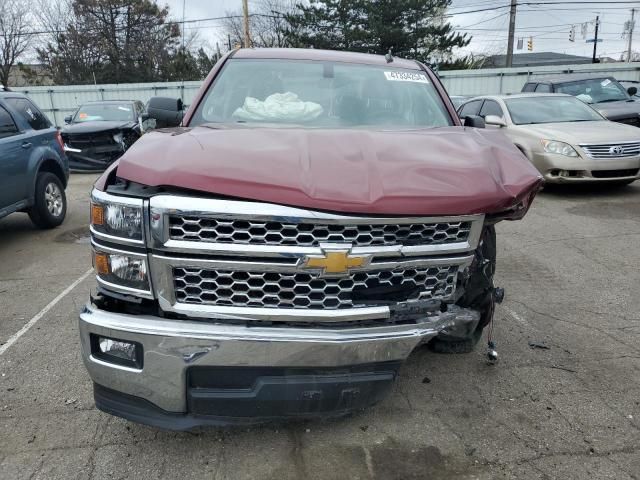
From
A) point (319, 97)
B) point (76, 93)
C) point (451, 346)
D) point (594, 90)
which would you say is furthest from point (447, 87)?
point (451, 346)

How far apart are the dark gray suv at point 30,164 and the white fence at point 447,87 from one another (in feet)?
55.8

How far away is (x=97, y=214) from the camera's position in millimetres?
2154

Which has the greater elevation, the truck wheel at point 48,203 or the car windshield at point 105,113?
the car windshield at point 105,113

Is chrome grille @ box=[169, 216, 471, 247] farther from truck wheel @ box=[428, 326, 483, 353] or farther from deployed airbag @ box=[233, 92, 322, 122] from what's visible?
deployed airbag @ box=[233, 92, 322, 122]

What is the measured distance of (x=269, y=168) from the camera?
210 centimetres

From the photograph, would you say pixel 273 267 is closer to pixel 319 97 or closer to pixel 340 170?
pixel 340 170

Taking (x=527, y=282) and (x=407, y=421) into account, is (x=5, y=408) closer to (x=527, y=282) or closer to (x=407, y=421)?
(x=407, y=421)

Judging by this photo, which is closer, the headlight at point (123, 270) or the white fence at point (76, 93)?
the headlight at point (123, 270)

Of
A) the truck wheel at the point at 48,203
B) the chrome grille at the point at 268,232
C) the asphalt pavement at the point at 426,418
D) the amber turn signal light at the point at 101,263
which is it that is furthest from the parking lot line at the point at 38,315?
the chrome grille at the point at 268,232

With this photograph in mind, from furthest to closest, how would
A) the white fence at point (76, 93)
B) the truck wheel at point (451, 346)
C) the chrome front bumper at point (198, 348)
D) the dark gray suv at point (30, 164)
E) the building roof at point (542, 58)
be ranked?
the building roof at point (542, 58), the white fence at point (76, 93), the dark gray suv at point (30, 164), the truck wheel at point (451, 346), the chrome front bumper at point (198, 348)

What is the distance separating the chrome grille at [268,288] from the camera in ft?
6.91

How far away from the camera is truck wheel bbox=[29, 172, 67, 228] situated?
6.67 meters

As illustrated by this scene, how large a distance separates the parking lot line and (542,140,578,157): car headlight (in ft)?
21.7

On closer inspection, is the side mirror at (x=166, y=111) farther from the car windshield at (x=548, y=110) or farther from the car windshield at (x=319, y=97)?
the car windshield at (x=548, y=110)
